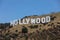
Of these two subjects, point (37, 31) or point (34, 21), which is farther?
point (34, 21)

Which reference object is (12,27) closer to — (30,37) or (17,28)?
(17,28)

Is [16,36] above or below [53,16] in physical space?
below

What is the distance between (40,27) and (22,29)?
6.24 m

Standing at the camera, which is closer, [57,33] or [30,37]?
[57,33]

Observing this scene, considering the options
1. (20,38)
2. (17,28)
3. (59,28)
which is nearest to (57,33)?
(59,28)

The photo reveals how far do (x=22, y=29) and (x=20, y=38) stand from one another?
1150 centimetres

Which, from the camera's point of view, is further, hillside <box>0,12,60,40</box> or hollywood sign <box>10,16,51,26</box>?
hollywood sign <box>10,16,51,26</box>

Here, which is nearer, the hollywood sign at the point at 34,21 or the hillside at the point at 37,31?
the hillside at the point at 37,31

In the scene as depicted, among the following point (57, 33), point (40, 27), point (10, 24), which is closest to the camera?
point (57, 33)

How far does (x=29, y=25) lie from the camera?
82750 mm

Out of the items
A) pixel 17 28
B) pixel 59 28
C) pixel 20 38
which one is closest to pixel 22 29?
pixel 17 28

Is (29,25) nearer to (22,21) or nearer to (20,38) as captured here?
(22,21)

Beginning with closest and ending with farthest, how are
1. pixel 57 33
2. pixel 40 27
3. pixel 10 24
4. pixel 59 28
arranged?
pixel 57 33
pixel 59 28
pixel 40 27
pixel 10 24

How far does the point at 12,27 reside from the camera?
285 ft
